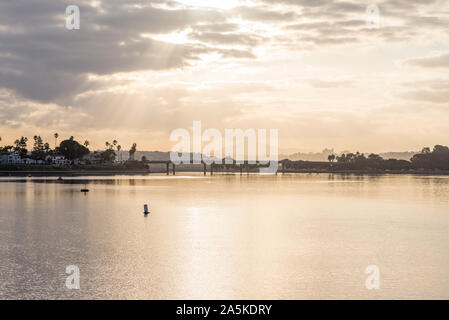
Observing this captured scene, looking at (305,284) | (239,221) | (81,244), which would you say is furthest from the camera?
(239,221)

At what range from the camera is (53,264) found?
4209 cm

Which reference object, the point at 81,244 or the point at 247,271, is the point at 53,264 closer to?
the point at 81,244

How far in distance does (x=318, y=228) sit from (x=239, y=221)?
43.6ft

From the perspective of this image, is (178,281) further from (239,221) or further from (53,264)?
(239,221)

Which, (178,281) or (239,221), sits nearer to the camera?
(178,281)
